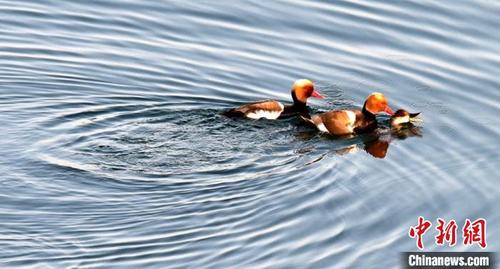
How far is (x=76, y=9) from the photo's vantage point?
1962 centimetres

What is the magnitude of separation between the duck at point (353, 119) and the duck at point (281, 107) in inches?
9.4

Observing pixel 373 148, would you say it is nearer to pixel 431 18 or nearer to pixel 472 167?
pixel 472 167

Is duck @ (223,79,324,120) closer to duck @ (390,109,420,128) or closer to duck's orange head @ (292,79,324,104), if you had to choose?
duck's orange head @ (292,79,324,104)

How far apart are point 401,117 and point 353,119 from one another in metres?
0.61

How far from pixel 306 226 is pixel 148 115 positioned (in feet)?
12.7

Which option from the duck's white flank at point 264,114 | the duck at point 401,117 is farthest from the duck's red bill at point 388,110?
the duck's white flank at point 264,114

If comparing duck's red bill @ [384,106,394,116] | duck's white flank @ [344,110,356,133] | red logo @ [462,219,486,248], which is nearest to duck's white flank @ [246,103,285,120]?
duck's white flank @ [344,110,356,133]

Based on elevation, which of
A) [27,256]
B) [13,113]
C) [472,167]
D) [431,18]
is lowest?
[27,256]

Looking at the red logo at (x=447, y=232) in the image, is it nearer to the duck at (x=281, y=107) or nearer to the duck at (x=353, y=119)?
the duck at (x=353, y=119)

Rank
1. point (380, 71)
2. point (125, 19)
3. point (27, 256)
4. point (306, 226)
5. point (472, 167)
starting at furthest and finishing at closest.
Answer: point (125, 19)
point (380, 71)
point (472, 167)
point (306, 226)
point (27, 256)

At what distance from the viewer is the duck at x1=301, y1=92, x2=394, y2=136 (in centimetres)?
1638

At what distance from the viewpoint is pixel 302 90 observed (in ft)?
55.6

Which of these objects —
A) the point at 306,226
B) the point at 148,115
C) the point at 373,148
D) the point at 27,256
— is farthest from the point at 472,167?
the point at 27,256

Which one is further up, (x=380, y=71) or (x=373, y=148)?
(x=380, y=71)
